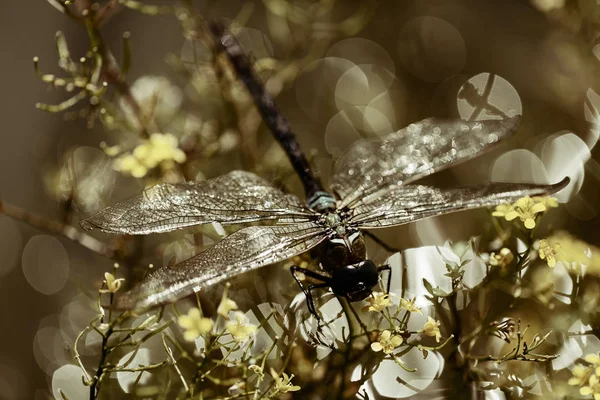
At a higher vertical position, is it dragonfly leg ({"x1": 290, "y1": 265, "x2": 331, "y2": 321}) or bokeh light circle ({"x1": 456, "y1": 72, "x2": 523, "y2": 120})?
bokeh light circle ({"x1": 456, "y1": 72, "x2": 523, "y2": 120})

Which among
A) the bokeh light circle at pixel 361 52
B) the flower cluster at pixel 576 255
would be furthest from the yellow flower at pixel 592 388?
the bokeh light circle at pixel 361 52

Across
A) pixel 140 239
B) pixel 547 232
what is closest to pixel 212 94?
pixel 140 239

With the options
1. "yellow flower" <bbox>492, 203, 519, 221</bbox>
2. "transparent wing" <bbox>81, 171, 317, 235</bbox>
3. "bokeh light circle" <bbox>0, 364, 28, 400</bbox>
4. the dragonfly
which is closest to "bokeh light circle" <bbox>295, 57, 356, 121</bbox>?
the dragonfly

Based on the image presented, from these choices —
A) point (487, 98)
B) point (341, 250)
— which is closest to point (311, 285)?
point (341, 250)

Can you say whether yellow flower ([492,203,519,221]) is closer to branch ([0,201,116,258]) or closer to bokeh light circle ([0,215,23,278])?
branch ([0,201,116,258])

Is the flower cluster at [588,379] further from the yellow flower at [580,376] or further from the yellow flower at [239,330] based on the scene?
the yellow flower at [239,330]

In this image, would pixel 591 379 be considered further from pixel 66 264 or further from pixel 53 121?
pixel 53 121

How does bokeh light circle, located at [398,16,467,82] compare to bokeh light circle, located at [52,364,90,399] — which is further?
bokeh light circle, located at [398,16,467,82]
